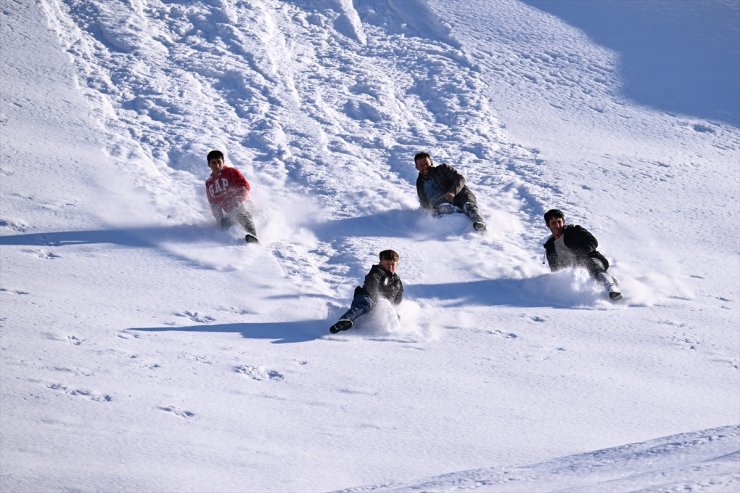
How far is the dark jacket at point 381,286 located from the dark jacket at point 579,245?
1679 mm

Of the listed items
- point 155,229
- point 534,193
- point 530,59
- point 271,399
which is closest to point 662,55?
point 530,59

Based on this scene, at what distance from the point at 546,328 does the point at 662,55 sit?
875 centimetres

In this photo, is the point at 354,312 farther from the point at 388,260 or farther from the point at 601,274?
the point at 601,274

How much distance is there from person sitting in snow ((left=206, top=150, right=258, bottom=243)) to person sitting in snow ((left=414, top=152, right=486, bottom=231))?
5.81 ft

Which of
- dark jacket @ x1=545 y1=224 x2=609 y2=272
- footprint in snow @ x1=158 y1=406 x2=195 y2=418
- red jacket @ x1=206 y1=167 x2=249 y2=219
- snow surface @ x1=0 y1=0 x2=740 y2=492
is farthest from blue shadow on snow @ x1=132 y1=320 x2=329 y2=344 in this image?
dark jacket @ x1=545 y1=224 x2=609 y2=272

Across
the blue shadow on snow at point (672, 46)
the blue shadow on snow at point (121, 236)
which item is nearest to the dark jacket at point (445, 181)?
the blue shadow on snow at point (121, 236)

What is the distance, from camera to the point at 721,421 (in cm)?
596

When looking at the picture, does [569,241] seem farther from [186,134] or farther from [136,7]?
[136,7]

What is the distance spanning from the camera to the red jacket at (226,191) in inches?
347

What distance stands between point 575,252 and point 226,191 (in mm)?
3274

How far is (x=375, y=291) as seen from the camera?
7102 millimetres

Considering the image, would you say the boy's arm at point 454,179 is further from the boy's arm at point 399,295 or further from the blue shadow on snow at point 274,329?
the blue shadow on snow at point 274,329

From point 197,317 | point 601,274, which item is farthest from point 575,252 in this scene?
point 197,317

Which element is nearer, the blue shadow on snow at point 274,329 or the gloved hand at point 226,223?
the blue shadow on snow at point 274,329
